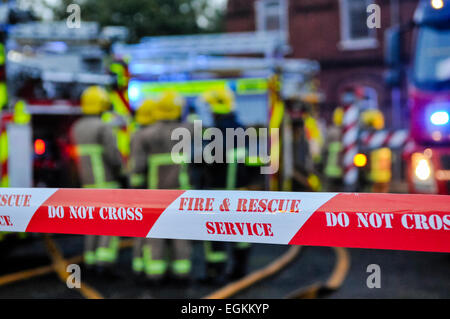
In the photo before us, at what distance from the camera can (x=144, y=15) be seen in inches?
1112

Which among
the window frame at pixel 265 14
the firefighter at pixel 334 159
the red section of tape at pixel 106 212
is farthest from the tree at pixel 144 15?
the red section of tape at pixel 106 212

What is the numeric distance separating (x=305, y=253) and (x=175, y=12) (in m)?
24.7

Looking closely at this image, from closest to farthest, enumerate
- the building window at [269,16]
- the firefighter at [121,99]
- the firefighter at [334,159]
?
the firefighter at [121,99]
the firefighter at [334,159]
the building window at [269,16]

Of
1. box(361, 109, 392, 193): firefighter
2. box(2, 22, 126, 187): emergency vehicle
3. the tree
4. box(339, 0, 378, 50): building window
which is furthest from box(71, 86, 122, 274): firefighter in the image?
the tree

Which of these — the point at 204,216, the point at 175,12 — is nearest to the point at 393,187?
the point at 204,216

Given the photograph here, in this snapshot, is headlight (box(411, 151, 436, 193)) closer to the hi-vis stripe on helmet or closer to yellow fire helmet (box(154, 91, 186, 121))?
yellow fire helmet (box(154, 91, 186, 121))

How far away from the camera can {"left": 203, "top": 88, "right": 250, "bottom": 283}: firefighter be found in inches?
213

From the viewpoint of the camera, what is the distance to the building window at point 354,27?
66.7ft

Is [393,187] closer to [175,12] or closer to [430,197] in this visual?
[430,197]

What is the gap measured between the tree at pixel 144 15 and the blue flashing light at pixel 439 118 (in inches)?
858

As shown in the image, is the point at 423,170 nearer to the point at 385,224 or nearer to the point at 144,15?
the point at 385,224

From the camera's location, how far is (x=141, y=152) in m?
5.52

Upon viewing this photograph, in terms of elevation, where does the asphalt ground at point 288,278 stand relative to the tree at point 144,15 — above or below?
below

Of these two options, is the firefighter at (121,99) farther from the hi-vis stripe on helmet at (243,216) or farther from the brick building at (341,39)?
the brick building at (341,39)
